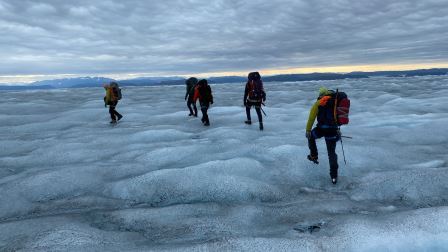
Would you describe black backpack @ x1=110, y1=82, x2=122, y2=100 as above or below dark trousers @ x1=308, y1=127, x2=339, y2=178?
above

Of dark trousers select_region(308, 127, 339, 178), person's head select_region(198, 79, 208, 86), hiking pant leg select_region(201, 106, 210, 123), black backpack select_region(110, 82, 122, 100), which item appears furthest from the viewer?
black backpack select_region(110, 82, 122, 100)

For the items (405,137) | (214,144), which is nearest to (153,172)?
(214,144)

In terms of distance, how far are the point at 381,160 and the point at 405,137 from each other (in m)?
3.61

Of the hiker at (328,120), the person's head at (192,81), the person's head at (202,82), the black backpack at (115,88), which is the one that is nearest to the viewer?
the hiker at (328,120)

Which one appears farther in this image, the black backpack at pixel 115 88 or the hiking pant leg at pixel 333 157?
the black backpack at pixel 115 88

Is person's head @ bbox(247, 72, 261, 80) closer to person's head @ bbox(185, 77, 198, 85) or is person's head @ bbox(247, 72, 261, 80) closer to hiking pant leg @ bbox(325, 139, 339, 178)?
person's head @ bbox(185, 77, 198, 85)

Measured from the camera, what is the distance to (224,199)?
6578mm

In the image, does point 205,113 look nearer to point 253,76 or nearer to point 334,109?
point 253,76

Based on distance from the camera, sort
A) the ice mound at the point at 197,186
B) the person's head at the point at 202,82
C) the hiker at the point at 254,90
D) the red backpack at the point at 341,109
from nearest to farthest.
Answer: the ice mound at the point at 197,186, the red backpack at the point at 341,109, the hiker at the point at 254,90, the person's head at the point at 202,82

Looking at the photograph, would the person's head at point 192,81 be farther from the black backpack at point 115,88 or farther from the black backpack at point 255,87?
the black backpack at point 255,87

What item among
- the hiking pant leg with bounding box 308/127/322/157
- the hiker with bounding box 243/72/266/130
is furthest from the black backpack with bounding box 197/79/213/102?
the hiking pant leg with bounding box 308/127/322/157

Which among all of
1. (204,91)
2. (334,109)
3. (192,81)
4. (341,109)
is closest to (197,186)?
(334,109)

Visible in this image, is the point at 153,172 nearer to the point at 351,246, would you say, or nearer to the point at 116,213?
the point at 116,213

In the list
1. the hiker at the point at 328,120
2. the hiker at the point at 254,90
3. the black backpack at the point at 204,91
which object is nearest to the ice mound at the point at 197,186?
the hiker at the point at 328,120
